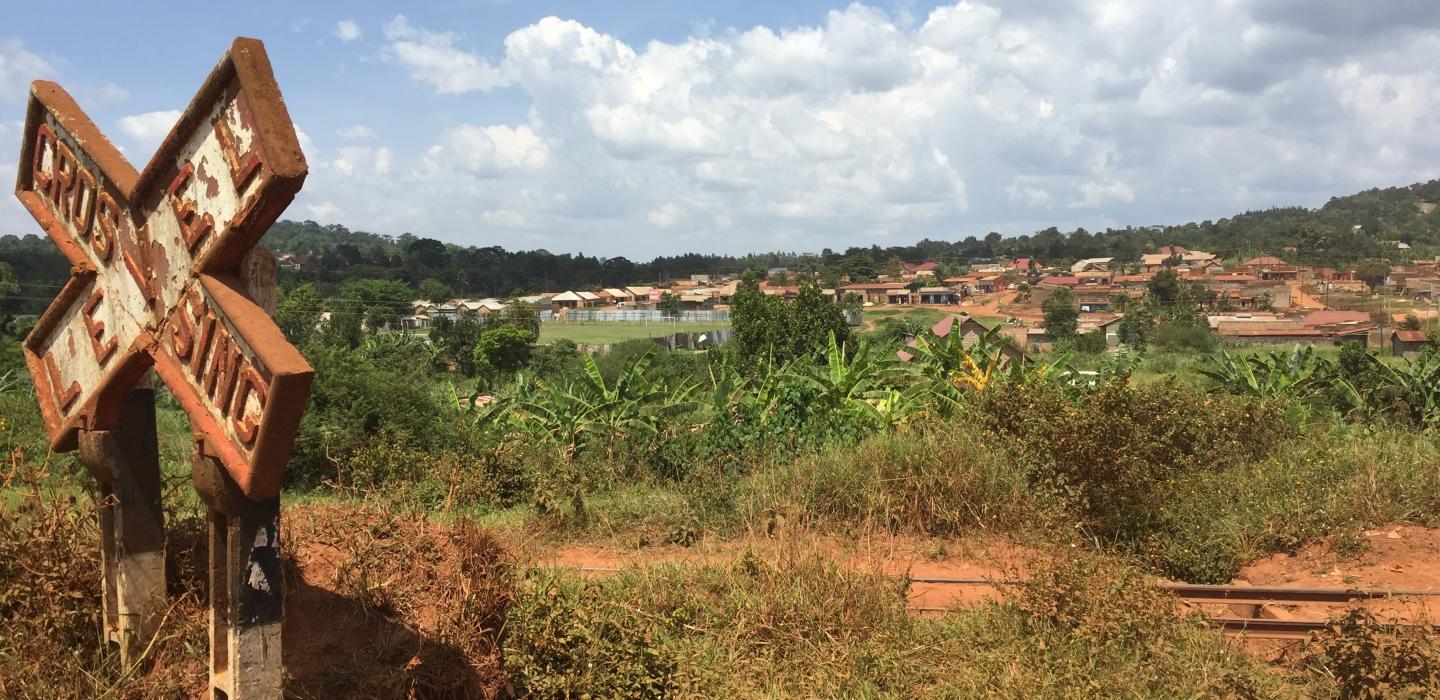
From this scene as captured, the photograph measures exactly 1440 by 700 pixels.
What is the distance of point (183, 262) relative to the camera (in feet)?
8.81

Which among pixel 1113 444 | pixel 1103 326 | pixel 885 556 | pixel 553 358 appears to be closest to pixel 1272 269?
pixel 1103 326

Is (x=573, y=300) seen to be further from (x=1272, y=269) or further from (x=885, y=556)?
(x=885, y=556)

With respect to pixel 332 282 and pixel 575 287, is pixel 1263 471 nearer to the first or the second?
pixel 332 282

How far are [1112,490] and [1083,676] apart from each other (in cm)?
358

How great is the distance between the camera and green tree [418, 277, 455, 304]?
7250cm

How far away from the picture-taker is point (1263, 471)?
8820mm

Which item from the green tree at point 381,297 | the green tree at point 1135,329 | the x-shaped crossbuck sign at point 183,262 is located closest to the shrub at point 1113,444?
the x-shaped crossbuck sign at point 183,262

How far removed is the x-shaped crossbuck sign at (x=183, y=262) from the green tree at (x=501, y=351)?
35.1 meters

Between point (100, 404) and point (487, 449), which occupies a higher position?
point (100, 404)

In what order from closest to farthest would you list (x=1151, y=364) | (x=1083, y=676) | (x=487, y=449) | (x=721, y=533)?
(x=1083, y=676), (x=721, y=533), (x=487, y=449), (x=1151, y=364)

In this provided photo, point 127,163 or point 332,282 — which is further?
point 332,282

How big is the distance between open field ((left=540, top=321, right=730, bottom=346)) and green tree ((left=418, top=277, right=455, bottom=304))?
9.42 meters

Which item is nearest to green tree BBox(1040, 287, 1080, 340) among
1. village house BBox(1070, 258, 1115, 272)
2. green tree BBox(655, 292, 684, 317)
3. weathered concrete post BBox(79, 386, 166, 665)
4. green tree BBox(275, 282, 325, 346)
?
green tree BBox(655, 292, 684, 317)

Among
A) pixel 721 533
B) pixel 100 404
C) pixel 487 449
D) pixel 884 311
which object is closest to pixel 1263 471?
pixel 721 533
